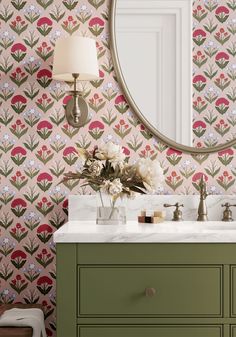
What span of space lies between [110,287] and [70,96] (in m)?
1.05

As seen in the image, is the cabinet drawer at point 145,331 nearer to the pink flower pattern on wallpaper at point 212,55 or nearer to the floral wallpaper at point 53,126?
the floral wallpaper at point 53,126

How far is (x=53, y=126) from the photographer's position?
2801mm

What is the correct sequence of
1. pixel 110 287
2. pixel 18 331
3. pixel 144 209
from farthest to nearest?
1. pixel 144 209
2. pixel 18 331
3. pixel 110 287

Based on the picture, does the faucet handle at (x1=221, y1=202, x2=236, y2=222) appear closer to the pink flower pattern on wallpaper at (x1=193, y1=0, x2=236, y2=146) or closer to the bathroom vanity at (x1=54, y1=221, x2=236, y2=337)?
the pink flower pattern on wallpaper at (x1=193, y1=0, x2=236, y2=146)

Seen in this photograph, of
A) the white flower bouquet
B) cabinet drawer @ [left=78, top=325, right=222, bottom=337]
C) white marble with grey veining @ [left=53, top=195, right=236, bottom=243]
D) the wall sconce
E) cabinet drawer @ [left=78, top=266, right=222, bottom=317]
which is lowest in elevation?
cabinet drawer @ [left=78, top=325, right=222, bottom=337]

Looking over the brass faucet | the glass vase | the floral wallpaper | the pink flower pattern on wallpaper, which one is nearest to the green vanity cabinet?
the glass vase

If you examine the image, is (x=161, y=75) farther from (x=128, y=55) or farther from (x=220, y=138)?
(x=220, y=138)

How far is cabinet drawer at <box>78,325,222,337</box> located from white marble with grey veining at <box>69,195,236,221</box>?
677 millimetres

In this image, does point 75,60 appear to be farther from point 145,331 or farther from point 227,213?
point 145,331

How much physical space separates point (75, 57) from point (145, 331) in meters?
1.26

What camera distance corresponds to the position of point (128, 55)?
278 centimetres

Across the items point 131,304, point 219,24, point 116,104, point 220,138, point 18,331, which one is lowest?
point 18,331

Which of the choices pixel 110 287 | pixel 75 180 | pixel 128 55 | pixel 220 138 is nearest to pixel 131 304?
pixel 110 287

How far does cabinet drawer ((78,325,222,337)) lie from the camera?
2178 millimetres
